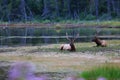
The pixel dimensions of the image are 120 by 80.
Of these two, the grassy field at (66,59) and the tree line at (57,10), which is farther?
the tree line at (57,10)

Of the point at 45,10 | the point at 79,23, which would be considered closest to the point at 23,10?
the point at 45,10

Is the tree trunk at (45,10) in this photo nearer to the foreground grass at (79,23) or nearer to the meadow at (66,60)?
the foreground grass at (79,23)

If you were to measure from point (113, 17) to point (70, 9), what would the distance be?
1010 cm

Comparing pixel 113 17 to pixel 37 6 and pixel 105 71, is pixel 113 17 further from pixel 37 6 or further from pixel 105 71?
pixel 105 71

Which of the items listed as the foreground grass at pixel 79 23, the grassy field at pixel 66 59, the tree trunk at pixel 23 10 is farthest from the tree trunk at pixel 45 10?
the grassy field at pixel 66 59

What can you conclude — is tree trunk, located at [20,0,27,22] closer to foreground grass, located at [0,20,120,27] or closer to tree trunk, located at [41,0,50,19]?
foreground grass, located at [0,20,120,27]

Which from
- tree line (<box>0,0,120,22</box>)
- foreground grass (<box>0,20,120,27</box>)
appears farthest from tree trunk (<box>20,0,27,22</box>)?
foreground grass (<box>0,20,120,27</box>)

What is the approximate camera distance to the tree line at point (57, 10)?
7625cm

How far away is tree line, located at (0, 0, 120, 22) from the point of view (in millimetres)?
76250

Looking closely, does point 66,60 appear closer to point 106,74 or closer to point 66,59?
point 66,59

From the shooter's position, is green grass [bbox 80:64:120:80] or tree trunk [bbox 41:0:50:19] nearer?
green grass [bbox 80:64:120:80]

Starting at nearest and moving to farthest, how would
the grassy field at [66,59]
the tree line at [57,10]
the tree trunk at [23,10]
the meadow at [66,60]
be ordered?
the meadow at [66,60] < the grassy field at [66,59] < the tree trunk at [23,10] < the tree line at [57,10]

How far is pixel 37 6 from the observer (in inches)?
3199

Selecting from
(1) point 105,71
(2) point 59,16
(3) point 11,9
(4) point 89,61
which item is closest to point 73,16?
(2) point 59,16
